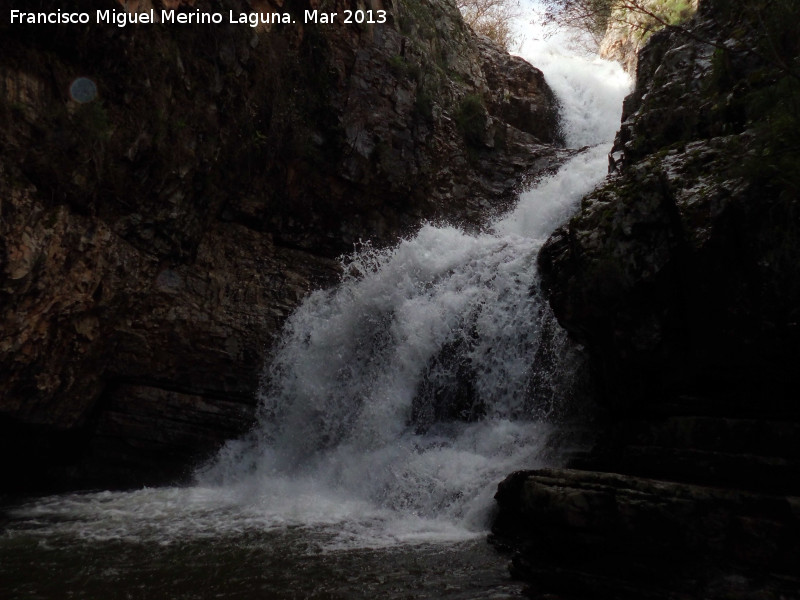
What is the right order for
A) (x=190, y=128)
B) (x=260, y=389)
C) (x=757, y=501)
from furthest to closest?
(x=260, y=389) → (x=190, y=128) → (x=757, y=501)

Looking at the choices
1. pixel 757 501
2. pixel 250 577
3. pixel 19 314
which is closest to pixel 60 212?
pixel 19 314

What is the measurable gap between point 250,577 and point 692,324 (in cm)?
412

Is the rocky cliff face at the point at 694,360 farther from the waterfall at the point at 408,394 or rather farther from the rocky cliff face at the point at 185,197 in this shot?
the rocky cliff face at the point at 185,197

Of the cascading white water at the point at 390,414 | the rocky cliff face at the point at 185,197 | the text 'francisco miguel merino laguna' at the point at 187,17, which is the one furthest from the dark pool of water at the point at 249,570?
the text 'francisco miguel merino laguna' at the point at 187,17

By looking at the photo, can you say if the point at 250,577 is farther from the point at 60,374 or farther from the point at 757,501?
the point at 60,374

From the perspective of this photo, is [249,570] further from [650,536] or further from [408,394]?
[408,394]

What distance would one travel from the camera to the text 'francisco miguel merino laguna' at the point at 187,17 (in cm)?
720

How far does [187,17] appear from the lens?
9.23m

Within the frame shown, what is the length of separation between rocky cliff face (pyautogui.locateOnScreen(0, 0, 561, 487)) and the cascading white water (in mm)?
880

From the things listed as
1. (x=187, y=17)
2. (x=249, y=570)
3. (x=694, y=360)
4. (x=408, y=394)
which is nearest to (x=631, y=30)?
(x=187, y=17)

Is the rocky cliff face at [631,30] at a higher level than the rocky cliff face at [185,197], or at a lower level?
higher

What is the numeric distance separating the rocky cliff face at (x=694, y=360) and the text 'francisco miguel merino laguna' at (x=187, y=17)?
249 inches

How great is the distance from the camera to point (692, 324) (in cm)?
512

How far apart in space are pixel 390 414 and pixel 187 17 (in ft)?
21.5
